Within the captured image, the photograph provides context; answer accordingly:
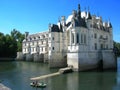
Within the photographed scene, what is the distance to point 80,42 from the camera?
145ft

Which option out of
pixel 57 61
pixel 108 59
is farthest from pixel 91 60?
pixel 57 61

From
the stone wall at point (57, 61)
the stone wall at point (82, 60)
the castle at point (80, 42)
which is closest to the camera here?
the stone wall at point (82, 60)

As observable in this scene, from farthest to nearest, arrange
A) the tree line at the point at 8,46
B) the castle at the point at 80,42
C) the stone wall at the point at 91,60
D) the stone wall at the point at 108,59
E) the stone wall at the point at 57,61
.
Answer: the tree line at the point at 8,46 < the stone wall at the point at 57,61 < the stone wall at the point at 108,59 < the castle at the point at 80,42 < the stone wall at the point at 91,60

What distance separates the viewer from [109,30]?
5831cm

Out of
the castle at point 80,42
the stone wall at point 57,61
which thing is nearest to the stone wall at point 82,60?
the castle at point 80,42

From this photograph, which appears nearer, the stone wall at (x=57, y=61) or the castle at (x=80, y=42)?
the castle at (x=80, y=42)

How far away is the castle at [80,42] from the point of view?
43594 mm

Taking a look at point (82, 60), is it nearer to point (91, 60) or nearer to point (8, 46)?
point (91, 60)

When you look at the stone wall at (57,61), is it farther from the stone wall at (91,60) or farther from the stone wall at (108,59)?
the stone wall at (108,59)

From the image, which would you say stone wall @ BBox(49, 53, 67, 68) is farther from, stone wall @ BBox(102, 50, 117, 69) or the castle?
stone wall @ BBox(102, 50, 117, 69)

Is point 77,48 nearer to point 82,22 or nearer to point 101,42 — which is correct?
point 82,22

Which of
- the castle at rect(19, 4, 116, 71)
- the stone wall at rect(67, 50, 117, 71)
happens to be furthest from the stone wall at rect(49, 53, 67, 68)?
the stone wall at rect(67, 50, 117, 71)

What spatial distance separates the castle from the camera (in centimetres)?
4359

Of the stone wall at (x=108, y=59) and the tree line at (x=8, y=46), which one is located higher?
the tree line at (x=8, y=46)
